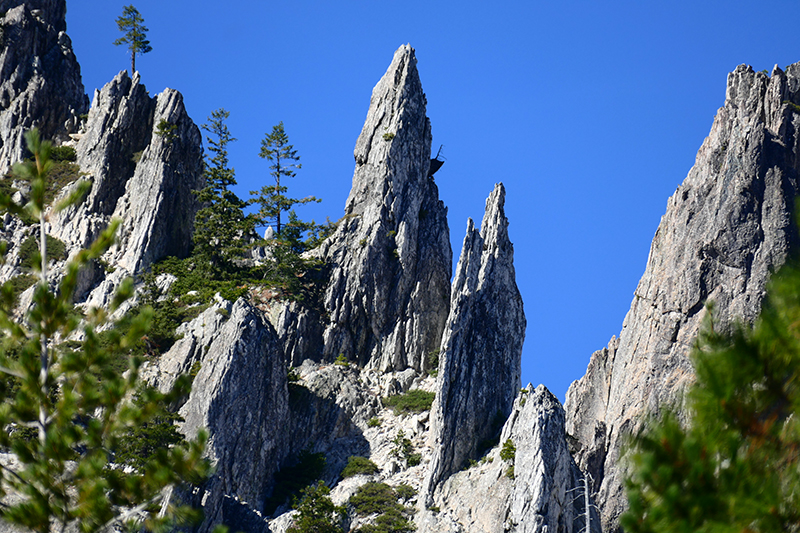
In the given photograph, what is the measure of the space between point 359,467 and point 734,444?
1581 inches

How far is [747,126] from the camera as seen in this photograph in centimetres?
5009

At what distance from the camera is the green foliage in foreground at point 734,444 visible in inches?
277

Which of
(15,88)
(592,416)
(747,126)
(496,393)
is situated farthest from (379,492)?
(15,88)

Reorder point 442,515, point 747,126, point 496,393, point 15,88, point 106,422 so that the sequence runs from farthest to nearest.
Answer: point 15,88 → point 747,126 → point 496,393 → point 442,515 → point 106,422

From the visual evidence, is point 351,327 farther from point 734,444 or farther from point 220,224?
point 734,444

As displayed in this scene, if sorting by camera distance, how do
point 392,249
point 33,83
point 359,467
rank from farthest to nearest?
point 33,83
point 392,249
point 359,467

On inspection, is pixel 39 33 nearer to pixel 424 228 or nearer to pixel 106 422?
pixel 424 228

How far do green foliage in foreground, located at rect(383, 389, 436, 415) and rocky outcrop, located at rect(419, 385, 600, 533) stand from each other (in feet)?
25.0

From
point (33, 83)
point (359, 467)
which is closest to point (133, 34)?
point (33, 83)

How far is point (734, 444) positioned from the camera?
7312 millimetres

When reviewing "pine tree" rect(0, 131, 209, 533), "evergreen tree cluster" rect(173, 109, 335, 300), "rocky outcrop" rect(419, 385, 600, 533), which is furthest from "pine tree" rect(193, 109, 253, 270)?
"pine tree" rect(0, 131, 209, 533)

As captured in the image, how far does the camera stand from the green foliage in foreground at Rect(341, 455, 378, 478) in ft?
149

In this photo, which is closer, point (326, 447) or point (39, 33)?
point (326, 447)

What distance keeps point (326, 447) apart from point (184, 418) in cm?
1011
